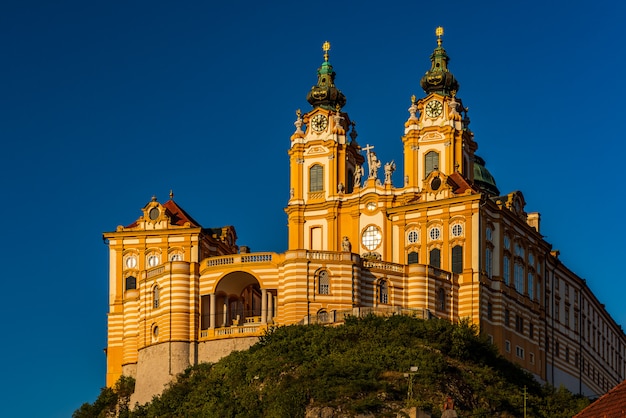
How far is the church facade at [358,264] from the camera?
10050 cm

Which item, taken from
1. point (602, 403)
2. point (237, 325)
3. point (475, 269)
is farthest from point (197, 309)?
point (602, 403)

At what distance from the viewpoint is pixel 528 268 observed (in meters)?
111

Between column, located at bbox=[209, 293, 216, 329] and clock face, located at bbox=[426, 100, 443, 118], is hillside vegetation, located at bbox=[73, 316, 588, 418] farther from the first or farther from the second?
clock face, located at bbox=[426, 100, 443, 118]

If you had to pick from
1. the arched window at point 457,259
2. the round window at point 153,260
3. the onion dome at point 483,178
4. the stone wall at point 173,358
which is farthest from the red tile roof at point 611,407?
the onion dome at point 483,178

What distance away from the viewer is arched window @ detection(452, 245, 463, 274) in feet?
346

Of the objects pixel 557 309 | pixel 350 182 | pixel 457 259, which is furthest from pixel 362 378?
pixel 557 309

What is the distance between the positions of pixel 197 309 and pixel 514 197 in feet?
86.2

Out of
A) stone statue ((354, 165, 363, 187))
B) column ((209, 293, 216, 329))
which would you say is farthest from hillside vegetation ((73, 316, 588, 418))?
stone statue ((354, 165, 363, 187))

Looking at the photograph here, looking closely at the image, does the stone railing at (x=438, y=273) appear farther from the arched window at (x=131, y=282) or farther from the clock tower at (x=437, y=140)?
the arched window at (x=131, y=282)

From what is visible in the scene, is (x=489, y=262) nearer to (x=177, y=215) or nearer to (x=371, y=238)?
(x=371, y=238)

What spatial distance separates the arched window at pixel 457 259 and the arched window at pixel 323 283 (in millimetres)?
10427

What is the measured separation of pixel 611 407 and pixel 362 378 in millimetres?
44835

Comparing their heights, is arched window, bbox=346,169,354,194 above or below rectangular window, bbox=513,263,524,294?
above

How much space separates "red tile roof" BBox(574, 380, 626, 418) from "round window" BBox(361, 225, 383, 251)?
209ft
